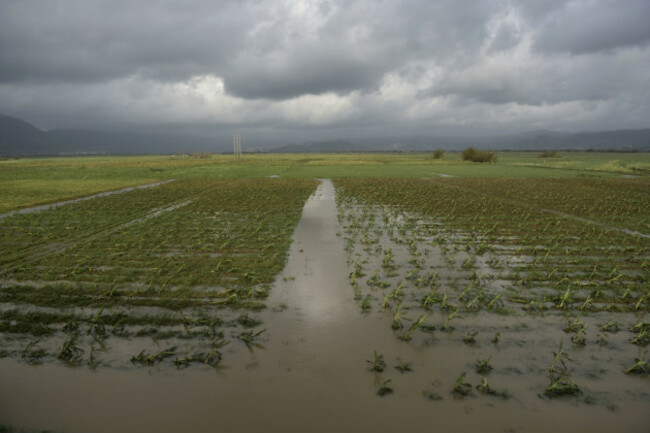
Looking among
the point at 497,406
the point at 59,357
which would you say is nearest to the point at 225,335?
the point at 59,357

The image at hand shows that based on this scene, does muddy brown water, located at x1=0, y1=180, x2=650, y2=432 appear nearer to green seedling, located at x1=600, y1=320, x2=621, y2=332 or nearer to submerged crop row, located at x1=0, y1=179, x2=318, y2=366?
submerged crop row, located at x1=0, y1=179, x2=318, y2=366

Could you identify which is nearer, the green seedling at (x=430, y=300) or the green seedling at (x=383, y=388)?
the green seedling at (x=383, y=388)

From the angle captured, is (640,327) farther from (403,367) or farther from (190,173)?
(190,173)

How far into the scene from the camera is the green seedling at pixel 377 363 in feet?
18.4

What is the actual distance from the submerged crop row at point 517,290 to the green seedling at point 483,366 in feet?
0.08

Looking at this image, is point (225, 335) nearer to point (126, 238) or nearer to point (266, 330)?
point (266, 330)

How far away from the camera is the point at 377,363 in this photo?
5.69 m

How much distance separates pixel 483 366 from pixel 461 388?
78cm

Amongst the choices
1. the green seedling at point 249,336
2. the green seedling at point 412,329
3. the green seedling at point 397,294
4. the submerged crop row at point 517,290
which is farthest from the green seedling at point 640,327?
the green seedling at point 249,336

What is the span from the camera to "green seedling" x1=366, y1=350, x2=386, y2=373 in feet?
18.4

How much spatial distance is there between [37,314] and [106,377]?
3.30 meters

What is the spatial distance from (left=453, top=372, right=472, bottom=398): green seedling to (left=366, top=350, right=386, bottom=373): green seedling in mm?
1182

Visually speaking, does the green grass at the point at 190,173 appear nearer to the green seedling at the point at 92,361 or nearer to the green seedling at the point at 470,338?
the green seedling at the point at 92,361

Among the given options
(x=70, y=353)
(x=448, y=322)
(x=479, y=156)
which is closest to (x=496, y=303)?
(x=448, y=322)
